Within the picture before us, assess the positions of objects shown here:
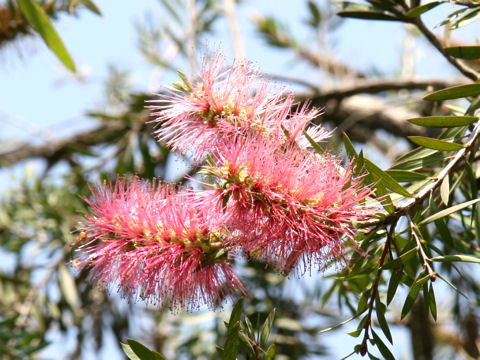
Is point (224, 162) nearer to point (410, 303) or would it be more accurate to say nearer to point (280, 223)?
point (280, 223)

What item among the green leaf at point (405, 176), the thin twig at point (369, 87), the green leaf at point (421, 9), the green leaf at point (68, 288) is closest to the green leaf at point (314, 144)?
the green leaf at point (405, 176)

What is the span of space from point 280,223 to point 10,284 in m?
1.99

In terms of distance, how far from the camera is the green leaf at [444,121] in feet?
3.42

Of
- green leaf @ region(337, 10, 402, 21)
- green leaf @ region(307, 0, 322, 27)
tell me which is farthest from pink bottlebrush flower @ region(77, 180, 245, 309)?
green leaf @ region(307, 0, 322, 27)

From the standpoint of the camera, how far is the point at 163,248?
1.00 metres

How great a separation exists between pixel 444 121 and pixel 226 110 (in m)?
0.37

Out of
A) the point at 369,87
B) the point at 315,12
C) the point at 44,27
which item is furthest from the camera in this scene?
the point at 315,12

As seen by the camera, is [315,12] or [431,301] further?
[315,12]

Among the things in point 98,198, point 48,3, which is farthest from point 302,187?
point 48,3

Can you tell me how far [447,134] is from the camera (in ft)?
3.98

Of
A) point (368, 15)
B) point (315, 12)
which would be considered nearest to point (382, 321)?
point (368, 15)

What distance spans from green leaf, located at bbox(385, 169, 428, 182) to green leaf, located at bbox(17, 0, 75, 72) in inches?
23.7

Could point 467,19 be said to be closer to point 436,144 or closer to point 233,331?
point 436,144

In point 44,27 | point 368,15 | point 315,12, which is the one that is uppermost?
point 315,12
